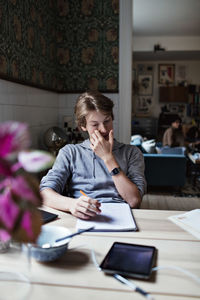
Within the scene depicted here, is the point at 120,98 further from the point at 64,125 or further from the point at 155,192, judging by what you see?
the point at 155,192

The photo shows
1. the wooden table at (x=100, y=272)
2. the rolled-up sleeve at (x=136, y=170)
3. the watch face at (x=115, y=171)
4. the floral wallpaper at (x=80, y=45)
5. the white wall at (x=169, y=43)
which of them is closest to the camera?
the wooden table at (x=100, y=272)

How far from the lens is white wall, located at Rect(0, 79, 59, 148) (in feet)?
6.11

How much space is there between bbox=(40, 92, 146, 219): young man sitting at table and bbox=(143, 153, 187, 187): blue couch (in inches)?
117

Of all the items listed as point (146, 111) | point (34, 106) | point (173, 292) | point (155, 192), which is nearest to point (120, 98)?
point (34, 106)

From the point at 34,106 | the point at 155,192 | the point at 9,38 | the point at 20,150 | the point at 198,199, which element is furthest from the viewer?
the point at 155,192

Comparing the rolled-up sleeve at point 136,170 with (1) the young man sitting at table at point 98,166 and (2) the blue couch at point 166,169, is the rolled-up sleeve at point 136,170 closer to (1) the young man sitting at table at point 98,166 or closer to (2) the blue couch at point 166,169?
(1) the young man sitting at table at point 98,166

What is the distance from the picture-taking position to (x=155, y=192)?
4.69 m

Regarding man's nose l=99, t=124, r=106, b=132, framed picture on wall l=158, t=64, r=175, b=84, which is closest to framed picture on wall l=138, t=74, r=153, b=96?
framed picture on wall l=158, t=64, r=175, b=84

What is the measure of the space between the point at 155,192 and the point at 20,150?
4428 millimetres

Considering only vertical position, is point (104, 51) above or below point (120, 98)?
above

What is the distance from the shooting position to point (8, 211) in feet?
1.36

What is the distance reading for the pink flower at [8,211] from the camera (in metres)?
0.41

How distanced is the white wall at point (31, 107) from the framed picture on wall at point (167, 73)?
21.7ft

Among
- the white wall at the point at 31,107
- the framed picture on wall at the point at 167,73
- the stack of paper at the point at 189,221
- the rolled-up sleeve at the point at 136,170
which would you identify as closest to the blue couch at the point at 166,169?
the white wall at the point at 31,107
